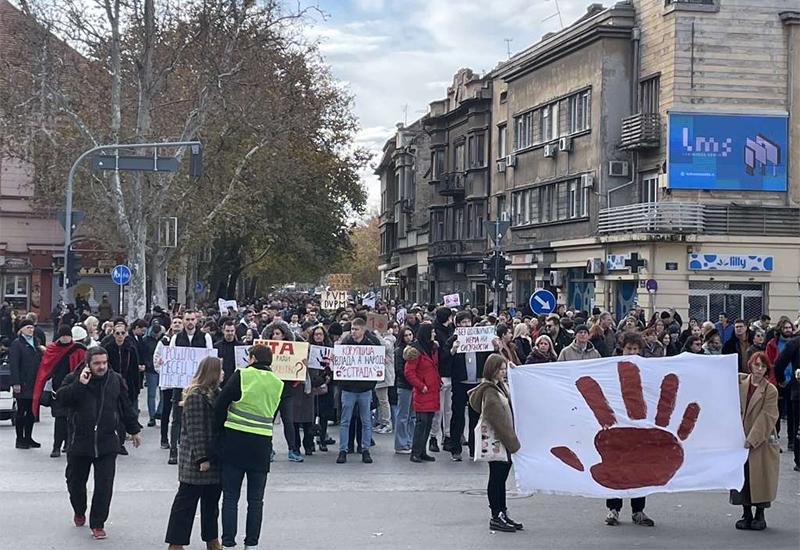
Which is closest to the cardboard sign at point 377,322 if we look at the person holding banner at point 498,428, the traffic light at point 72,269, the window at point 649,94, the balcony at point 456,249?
the person holding banner at point 498,428

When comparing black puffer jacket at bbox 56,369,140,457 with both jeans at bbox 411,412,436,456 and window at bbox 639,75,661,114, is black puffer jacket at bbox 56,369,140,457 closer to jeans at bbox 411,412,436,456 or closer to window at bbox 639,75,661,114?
jeans at bbox 411,412,436,456

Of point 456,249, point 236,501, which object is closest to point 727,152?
point 456,249

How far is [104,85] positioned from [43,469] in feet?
105

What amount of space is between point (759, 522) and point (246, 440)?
4841mm

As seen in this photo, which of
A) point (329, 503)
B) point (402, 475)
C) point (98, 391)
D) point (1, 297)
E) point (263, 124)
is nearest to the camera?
point (98, 391)

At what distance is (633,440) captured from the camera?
1136 cm

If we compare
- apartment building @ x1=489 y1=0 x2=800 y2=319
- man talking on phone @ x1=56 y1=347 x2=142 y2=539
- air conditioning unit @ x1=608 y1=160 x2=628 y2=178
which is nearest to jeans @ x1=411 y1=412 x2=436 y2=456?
man talking on phone @ x1=56 y1=347 x2=142 y2=539

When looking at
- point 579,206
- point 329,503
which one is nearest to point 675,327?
point 329,503

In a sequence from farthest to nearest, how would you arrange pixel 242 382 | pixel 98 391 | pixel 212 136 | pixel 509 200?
pixel 509 200, pixel 212 136, pixel 98 391, pixel 242 382

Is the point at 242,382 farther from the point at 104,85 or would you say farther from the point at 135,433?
the point at 104,85

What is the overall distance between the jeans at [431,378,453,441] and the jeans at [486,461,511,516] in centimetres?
547

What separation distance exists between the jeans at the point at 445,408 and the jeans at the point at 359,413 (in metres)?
1.15

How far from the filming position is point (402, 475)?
1454 cm

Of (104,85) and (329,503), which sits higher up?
(104,85)
